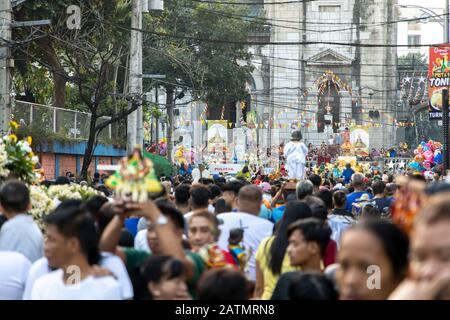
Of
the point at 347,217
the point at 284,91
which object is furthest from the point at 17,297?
the point at 284,91

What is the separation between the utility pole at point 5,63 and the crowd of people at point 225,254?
39.2 ft

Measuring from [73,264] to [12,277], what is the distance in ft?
4.31

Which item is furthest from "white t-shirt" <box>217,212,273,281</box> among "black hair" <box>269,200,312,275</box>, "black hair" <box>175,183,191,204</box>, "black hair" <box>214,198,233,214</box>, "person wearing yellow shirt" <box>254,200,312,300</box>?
"black hair" <box>175,183,191,204</box>

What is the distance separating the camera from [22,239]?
28.7 ft

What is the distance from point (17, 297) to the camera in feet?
25.3

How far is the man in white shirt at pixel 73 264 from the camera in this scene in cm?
629

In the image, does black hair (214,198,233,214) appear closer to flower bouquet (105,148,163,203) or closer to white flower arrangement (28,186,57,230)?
white flower arrangement (28,186,57,230)

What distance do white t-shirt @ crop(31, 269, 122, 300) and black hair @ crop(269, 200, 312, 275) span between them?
2.17 metres

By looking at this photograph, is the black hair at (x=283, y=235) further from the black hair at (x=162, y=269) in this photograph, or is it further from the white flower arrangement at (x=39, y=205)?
the white flower arrangement at (x=39, y=205)

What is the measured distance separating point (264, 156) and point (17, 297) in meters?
51.2

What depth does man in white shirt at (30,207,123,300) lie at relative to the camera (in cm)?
629
